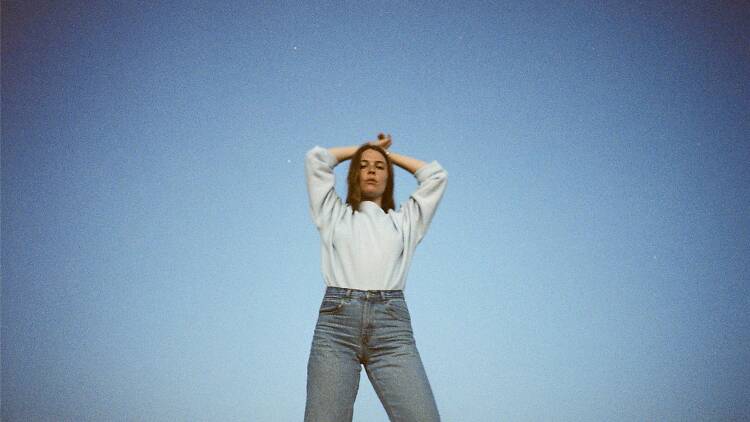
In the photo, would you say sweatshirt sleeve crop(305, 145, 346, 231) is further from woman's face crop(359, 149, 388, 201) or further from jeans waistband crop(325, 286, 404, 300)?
jeans waistband crop(325, 286, 404, 300)

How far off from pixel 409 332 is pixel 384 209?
72cm

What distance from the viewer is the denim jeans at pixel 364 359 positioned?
98.1 inches

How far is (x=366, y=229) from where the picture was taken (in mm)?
2803

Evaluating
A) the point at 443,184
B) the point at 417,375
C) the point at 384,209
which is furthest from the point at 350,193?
the point at 417,375

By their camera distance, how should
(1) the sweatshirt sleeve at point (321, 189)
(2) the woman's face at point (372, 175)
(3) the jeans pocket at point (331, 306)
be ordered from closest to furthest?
(3) the jeans pocket at point (331, 306) < (1) the sweatshirt sleeve at point (321, 189) < (2) the woman's face at point (372, 175)

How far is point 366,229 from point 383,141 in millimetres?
607

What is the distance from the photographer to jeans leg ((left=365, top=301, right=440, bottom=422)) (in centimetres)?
249

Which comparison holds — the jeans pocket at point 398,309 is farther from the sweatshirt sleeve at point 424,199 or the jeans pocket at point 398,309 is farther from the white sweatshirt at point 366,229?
the sweatshirt sleeve at point 424,199

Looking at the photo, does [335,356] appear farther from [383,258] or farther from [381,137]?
[381,137]

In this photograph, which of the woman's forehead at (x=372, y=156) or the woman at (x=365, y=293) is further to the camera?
the woman's forehead at (x=372, y=156)

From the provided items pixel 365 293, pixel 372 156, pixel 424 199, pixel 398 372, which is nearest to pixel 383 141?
→ pixel 372 156

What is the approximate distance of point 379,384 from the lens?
2.57 meters

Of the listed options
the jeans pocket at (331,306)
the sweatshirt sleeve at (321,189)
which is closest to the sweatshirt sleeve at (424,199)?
the sweatshirt sleeve at (321,189)

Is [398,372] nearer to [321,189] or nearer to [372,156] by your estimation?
[321,189]
